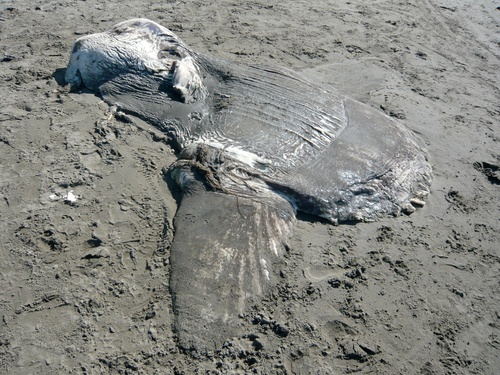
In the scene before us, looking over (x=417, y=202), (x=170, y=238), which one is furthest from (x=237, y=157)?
(x=417, y=202)

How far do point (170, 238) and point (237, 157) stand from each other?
904 mm

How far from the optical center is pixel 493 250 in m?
3.79

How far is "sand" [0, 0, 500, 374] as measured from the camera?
285 centimetres

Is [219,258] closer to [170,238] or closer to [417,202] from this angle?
[170,238]

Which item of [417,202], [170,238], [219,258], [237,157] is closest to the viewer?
[219,258]

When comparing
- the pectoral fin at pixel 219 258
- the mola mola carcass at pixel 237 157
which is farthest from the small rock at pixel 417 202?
the pectoral fin at pixel 219 258

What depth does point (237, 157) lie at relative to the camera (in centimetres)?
388

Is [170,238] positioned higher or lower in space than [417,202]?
lower

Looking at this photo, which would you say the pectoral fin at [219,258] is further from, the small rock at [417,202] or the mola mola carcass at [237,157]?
the small rock at [417,202]

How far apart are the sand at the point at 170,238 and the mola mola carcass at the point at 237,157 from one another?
157mm

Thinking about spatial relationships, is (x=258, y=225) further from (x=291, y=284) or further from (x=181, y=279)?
(x=181, y=279)

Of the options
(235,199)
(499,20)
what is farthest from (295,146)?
(499,20)

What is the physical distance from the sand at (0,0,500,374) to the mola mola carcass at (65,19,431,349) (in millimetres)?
157

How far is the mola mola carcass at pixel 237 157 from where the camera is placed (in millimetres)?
3137
